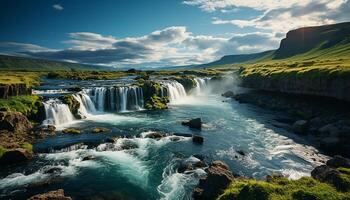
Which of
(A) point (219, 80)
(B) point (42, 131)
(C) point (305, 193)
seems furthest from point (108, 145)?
(A) point (219, 80)

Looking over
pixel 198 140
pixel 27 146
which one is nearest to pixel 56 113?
pixel 27 146

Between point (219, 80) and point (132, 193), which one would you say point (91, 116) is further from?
point (219, 80)

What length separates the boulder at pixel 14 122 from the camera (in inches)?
1534

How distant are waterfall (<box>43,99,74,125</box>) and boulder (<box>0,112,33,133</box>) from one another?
465 centimetres

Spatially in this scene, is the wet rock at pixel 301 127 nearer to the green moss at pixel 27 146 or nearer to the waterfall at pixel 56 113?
the green moss at pixel 27 146

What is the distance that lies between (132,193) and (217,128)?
2746 centimetres

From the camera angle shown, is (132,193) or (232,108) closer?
(132,193)

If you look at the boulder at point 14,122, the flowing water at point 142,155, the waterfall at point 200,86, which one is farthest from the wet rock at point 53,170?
the waterfall at point 200,86

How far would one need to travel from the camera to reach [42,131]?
138ft

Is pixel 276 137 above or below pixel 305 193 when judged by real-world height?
below

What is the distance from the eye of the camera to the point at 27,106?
47750 mm

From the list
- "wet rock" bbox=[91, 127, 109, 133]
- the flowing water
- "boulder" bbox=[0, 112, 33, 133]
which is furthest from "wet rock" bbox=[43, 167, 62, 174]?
"boulder" bbox=[0, 112, 33, 133]

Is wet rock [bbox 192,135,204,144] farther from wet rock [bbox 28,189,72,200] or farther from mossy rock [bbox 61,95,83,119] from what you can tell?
mossy rock [bbox 61,95,83,119]

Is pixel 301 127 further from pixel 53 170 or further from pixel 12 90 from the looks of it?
pixel 12 90
